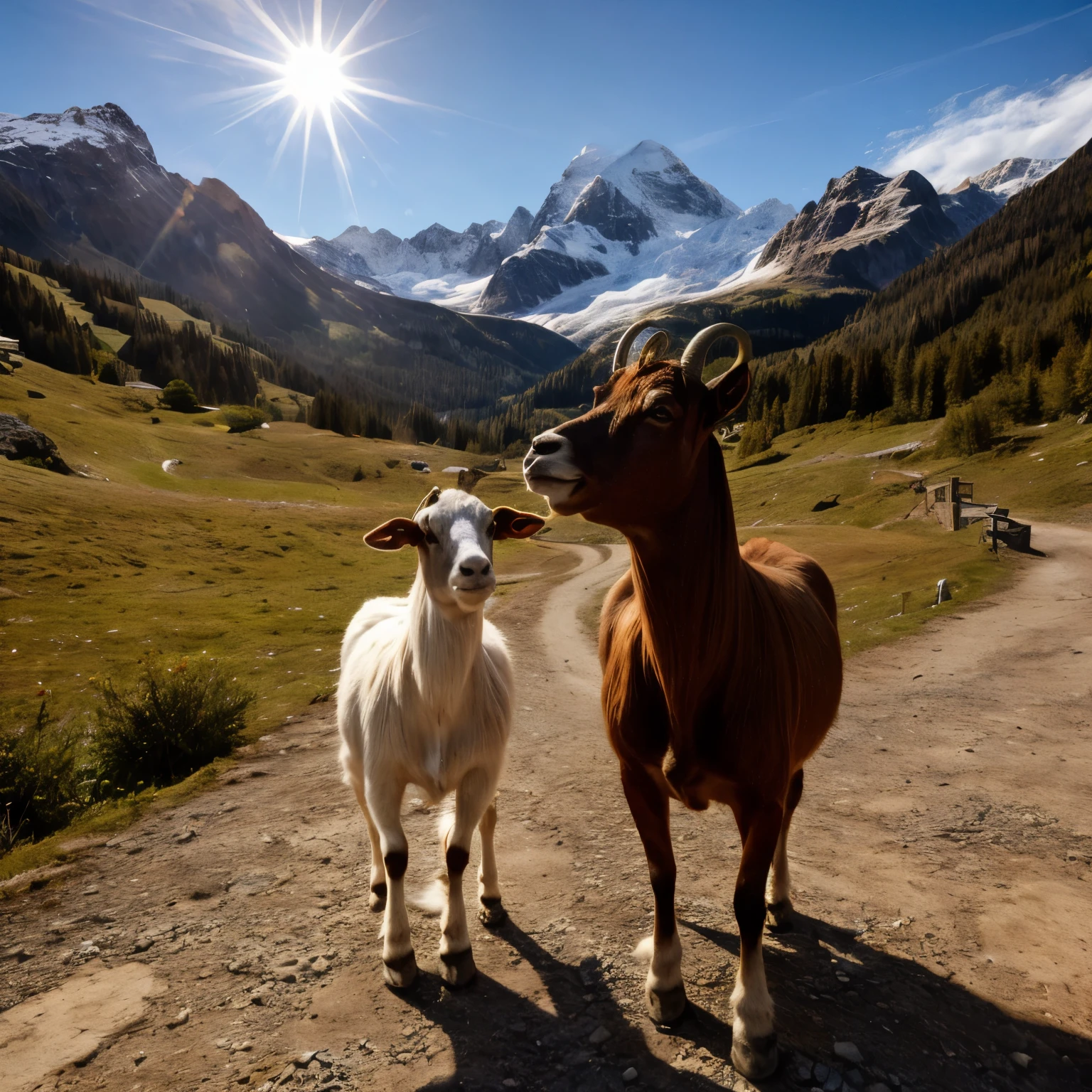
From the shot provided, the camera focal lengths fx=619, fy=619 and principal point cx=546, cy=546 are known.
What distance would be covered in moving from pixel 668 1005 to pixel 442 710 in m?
2.65

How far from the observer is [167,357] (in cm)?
14662

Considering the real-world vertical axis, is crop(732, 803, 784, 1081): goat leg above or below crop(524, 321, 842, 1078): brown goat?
below

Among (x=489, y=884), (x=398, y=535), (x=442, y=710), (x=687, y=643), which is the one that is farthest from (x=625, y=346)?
(x=489, y=884)

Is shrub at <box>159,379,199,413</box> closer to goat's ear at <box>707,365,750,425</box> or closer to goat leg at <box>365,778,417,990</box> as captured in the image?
goat leg at <box>365,778,417,990</box>

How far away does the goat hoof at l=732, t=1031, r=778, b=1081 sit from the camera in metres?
3.85

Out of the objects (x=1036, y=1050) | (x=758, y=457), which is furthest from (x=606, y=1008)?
(x=758, y=457)

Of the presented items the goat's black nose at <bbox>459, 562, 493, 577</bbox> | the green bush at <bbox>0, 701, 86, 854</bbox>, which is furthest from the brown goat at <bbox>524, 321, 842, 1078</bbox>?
the green bush at <bbox>0, 701, 86, 854</bbox>

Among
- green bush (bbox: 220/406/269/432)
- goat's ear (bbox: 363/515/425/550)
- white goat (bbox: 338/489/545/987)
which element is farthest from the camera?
green bush (bbox: 220/406/269/432)

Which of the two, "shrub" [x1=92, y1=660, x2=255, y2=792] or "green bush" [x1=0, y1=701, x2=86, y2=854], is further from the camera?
"shrub" [x1=92, y1=660, x2=255, y2=792]

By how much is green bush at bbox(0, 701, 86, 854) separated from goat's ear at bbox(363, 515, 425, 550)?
7.02m

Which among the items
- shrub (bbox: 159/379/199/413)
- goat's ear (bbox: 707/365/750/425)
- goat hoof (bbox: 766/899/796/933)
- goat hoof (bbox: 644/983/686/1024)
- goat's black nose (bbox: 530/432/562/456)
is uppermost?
shrub (bbox: 159/379/199/413)

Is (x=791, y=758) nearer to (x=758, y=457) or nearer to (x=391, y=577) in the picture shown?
(x=391, y=577)

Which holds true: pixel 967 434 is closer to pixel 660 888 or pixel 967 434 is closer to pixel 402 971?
pixel 660 888

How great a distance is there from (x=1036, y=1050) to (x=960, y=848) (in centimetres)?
294
